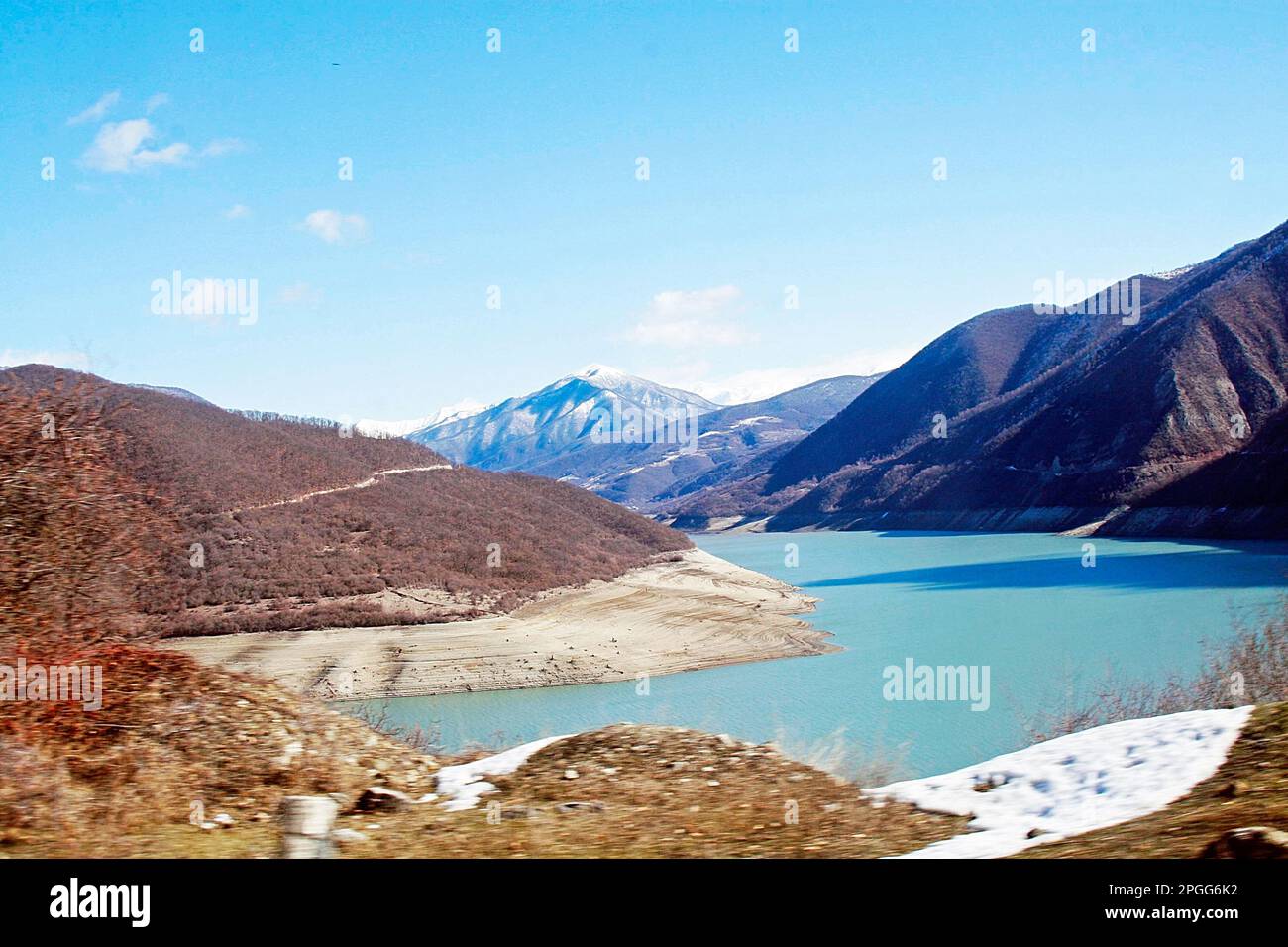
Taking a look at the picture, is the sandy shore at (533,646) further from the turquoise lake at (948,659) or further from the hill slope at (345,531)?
the hill slope at (345,531)

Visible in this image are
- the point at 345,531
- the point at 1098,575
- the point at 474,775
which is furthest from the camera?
the point at 1098,575

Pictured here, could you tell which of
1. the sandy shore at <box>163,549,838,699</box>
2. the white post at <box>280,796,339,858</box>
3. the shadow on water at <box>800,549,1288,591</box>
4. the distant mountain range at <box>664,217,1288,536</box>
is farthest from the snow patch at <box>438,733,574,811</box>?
the distant mountain range at <box>664,217,1288,536</box>

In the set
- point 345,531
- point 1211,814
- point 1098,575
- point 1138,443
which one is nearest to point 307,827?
point 1211,814

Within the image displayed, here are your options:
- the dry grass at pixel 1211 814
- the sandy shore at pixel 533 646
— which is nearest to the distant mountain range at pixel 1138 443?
the sandy shore at pixel 533 646

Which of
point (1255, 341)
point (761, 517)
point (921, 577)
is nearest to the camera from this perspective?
point (921, 577)

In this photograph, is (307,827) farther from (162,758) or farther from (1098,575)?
(1098,575)
